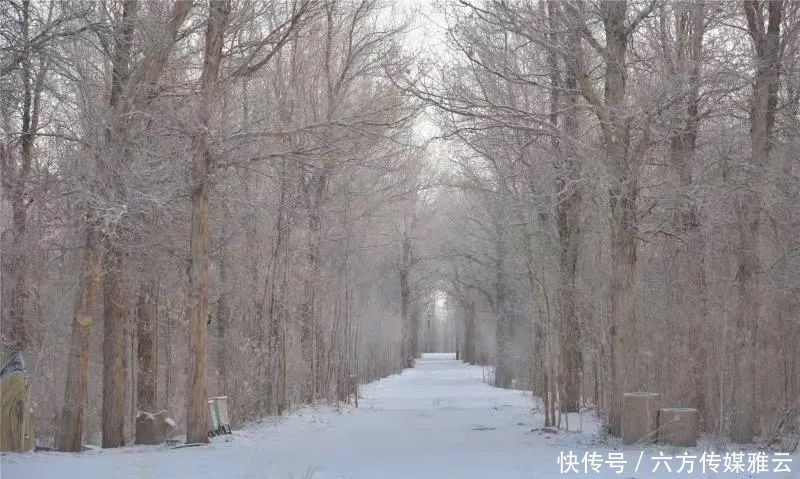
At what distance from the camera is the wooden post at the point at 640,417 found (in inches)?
438

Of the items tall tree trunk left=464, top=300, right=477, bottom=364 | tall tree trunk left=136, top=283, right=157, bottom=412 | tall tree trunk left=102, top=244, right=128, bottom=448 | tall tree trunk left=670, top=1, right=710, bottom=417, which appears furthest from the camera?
tall tree trunk left=464, top=300, right=477, bottom=364

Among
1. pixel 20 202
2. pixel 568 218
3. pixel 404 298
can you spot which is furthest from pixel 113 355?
pixel 404 298

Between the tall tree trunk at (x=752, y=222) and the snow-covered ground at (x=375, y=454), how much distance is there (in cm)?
144

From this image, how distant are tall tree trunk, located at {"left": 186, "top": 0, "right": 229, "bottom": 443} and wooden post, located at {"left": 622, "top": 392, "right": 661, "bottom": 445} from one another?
18.6 feet

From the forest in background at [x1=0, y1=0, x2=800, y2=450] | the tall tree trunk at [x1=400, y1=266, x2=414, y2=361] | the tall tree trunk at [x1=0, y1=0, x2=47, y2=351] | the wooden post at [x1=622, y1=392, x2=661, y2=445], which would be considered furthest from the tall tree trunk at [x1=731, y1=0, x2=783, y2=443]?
the tall tree trunk at [x1=400, y1=266, x2=414, y2=361]

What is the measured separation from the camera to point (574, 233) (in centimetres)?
1723

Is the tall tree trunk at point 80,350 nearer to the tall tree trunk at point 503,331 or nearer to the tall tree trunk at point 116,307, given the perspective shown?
the tall tree trunk at point 116,307

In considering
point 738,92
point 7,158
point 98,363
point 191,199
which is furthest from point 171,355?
point 738,92

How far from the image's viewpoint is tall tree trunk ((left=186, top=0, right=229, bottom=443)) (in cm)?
1203

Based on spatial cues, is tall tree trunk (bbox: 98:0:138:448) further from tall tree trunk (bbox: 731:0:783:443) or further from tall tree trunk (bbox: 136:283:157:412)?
tall tree trunk (bbox: 731:0:783:443)

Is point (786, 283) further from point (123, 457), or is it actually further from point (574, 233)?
point (123, 457)

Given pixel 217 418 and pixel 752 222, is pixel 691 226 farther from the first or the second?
pixel 217 418

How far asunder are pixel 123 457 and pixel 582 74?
25.6ft

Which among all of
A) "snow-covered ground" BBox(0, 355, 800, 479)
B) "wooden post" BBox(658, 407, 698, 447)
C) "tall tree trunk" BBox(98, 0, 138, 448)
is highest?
"tall tree trunk" BBox(98, 0, 138, 448)
